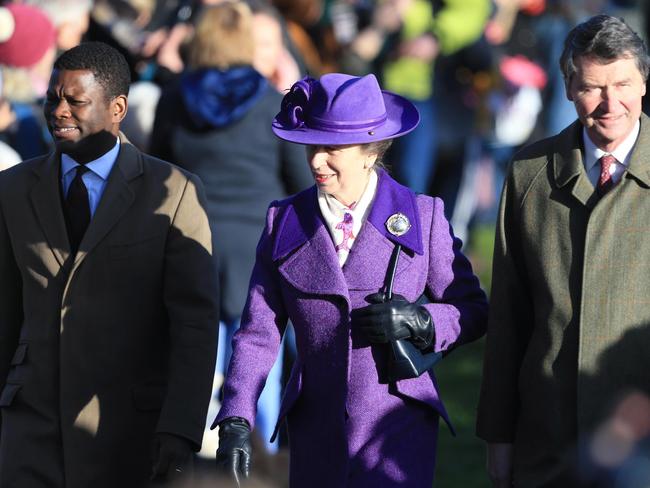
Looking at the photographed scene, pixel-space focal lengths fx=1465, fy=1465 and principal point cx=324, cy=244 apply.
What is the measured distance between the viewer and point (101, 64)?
5.00 metres

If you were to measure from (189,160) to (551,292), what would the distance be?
286 centimetres

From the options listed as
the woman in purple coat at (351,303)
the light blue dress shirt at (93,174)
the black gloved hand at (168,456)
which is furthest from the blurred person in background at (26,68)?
the woman in purple coat at (351,303)

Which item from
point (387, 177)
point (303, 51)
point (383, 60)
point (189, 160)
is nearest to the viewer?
point (387, 177)

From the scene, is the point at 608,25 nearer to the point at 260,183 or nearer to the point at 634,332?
the point at 634,332

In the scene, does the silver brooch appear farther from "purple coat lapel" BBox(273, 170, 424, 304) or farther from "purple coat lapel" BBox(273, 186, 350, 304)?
"purple coat lapel" BBox(273, 186, 350, 304)

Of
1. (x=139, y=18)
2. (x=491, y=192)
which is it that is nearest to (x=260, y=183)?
(x=139, y=18)

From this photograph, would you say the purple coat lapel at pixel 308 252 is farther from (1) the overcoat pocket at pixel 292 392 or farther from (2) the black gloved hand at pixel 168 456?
(2) the black gloved hand at pixel 168 456

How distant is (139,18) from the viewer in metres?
10.1

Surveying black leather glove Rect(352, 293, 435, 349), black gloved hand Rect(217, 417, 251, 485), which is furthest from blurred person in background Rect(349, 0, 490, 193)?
black gloved hand Rect(217, 417, 251, 485)

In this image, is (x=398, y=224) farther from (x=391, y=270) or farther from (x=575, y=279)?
(x=575, y=279)

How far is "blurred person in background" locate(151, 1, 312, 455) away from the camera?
6.95m

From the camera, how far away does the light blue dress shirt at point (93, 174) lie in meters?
5.04

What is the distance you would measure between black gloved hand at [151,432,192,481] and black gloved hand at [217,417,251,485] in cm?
38

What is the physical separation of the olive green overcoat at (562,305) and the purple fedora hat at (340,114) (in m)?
0.44
